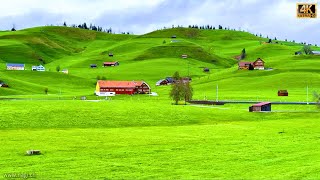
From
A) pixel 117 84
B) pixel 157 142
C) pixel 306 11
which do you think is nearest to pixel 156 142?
pixel 157 142

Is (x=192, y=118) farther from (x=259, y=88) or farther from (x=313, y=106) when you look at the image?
(x=259, y=88)

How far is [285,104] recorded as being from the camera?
123562 millimetres

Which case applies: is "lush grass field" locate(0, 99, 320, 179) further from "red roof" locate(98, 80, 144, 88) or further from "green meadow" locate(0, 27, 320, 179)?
"red roof" locate(98, 80, 144, 88)

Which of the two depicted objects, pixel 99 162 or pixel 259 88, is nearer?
pixel 99 162

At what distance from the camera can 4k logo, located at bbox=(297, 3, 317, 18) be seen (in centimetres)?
4200

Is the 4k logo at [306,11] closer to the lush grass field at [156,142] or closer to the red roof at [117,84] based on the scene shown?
the lush grass field at [156,142]

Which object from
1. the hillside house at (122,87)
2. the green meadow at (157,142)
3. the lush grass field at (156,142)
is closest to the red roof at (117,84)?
the hillside house at (122,87)

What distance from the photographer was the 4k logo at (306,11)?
42.0 meters

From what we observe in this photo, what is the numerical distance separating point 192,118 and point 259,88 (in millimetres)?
90629

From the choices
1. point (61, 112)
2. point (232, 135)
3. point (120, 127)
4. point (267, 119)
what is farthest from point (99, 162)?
point (267, 119)

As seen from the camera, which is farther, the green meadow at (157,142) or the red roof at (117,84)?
the red roof at (117,84)

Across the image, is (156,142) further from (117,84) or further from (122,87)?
(117,84)

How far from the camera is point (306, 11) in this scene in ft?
141

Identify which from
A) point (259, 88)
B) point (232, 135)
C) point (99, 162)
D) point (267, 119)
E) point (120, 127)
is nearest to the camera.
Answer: point (99, 162)
